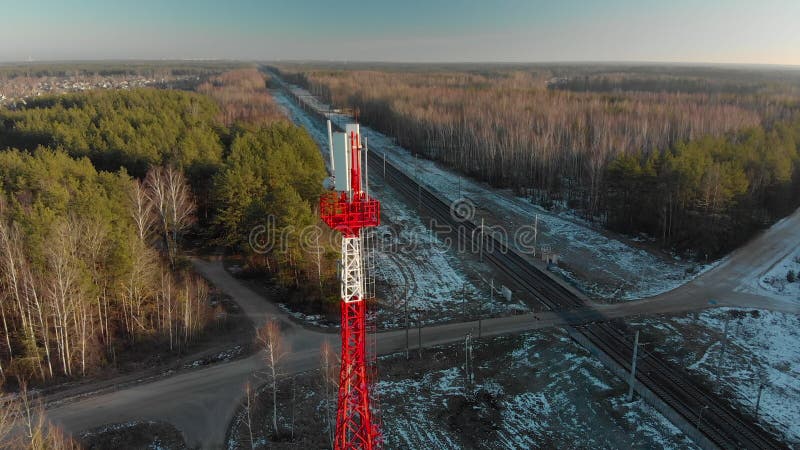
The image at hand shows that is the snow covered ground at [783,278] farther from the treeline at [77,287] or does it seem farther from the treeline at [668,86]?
the treeline at [668,86]

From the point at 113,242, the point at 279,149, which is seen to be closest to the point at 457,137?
the point at 279,149

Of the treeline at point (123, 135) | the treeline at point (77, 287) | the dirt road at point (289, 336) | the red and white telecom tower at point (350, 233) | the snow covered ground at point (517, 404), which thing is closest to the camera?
the red and white telecom tower at point (350, 233)

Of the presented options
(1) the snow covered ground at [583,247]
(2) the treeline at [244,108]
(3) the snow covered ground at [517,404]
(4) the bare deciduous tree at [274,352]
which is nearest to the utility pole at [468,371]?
(3) the snow covered ground at [517,404]

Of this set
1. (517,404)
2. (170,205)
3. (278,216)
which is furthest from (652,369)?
(170,205)

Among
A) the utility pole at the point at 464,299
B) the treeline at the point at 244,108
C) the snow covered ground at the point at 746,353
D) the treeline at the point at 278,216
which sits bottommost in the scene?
the snow covered ground at the point at 746,353

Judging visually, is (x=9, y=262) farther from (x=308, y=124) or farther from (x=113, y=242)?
(x=308, y=124)

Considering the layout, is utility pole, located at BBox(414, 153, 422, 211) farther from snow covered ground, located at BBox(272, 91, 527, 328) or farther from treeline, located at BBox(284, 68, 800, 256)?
treeline, located at BBox(284, 68, 800, 256)
